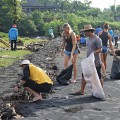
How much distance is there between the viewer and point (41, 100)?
7.92 m

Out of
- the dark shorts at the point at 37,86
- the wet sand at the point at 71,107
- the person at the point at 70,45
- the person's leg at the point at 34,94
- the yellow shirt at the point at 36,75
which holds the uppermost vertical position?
the person at the point at 70,45

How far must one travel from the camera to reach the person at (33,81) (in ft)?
24.8

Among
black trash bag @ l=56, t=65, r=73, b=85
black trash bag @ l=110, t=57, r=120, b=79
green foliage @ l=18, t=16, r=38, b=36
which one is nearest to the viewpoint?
black trash bag @ l=56, t=65, r=73, b=85

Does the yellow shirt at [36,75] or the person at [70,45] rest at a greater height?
the person at [70,45]

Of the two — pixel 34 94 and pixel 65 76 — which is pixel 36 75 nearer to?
Result: pixel 34 94

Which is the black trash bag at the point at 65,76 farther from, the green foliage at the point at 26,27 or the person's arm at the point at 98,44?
the green foliage at the point at 26,27

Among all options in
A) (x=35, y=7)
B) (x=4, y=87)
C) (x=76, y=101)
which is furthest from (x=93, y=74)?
(x=35, y=7)

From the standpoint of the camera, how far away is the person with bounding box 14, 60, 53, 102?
24.8ft

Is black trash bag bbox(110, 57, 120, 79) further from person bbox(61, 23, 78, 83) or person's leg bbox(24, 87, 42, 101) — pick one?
person's leg bbox(24, 87, 42, 101)

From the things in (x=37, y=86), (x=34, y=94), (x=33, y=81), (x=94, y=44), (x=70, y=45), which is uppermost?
(x=94, y=44)

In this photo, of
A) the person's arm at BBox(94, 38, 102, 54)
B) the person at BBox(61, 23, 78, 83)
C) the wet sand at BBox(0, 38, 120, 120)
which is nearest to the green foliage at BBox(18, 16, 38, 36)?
the person at BBox(61, 23, 78, 83)

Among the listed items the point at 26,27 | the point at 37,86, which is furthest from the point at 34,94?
the point at 26,27

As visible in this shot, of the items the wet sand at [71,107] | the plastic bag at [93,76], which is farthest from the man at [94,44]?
the wet sand at [71,107]

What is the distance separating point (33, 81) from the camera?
7668 millimetres
